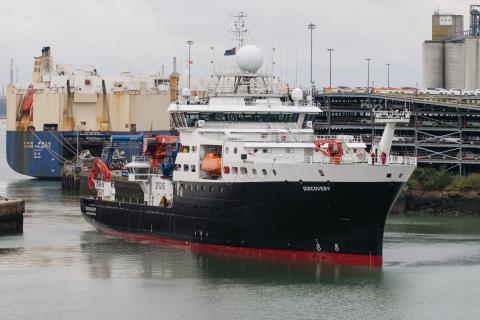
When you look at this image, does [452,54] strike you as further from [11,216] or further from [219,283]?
[219,283]

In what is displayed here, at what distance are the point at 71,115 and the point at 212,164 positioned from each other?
61.0m

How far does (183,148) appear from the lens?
190 ft

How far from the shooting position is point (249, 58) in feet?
197

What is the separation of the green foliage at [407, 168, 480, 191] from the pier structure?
16.5ft

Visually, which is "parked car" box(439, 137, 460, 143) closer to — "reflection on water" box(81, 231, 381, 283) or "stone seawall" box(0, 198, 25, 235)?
"stone seawall" box(0, 198, 25, 235)

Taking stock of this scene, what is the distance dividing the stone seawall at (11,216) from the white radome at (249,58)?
13684 millimetres

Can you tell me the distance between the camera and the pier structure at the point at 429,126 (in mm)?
86938

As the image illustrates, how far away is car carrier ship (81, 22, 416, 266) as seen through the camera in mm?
51688

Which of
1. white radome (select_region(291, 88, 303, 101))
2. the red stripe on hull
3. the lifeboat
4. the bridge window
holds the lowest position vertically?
the red stripe on hull

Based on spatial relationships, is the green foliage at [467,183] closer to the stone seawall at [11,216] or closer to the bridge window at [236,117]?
the bridge window at [236,117]

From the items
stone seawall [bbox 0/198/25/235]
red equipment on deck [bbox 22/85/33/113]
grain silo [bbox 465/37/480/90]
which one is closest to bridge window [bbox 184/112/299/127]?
stone seawall [bbox 0/198/25/235]

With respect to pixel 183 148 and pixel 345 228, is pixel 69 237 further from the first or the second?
pixel 345 228

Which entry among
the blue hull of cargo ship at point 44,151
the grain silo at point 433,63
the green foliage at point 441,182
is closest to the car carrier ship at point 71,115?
the blue hull of cargo ship at point 44,151

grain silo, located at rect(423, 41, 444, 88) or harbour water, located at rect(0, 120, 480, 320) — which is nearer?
harbour water, located at rect(0, 120, 480, 320)
